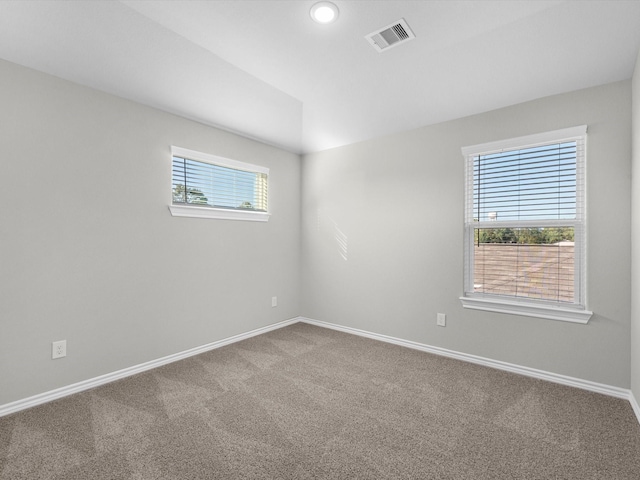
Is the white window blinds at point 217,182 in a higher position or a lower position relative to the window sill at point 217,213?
higher

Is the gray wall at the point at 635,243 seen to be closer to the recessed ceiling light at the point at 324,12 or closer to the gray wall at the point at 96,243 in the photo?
the recessed ceiling light at the point at 324,12

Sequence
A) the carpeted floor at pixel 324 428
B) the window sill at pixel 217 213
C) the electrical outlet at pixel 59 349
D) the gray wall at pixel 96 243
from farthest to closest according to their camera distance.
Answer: the window sill at pixel 217 213 → the electrical outlet at pixel 59 349 → the gray wall at pixel 96 243 → the carpeted floor at pixel 324 428

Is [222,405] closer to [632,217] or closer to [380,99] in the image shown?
[380,99]

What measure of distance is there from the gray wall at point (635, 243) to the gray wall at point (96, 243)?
3.44m

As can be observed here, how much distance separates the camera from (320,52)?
228cm

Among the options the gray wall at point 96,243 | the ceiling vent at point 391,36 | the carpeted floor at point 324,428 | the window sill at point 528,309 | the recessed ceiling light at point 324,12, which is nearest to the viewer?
the carpeted floor at point 324,428

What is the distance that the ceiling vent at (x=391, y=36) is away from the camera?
1989mm

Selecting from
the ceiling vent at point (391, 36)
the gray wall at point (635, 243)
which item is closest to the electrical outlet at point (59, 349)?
the ceiling vent at point (391, 36)

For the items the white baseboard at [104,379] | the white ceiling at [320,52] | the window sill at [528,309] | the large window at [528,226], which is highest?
the white ceiling at [320,52]

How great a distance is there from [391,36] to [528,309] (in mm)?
2451

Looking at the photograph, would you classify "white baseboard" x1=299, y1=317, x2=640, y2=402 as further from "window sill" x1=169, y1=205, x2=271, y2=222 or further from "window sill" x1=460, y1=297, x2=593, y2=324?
"window sill" x1=169, y1=205, x2=271, y2=222

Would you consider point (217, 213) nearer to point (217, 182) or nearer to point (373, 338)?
point (217, 182)

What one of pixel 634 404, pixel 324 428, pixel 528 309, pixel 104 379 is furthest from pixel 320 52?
pixel 634 404

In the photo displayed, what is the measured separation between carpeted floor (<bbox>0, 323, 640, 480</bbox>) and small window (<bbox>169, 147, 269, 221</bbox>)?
5.18ft
